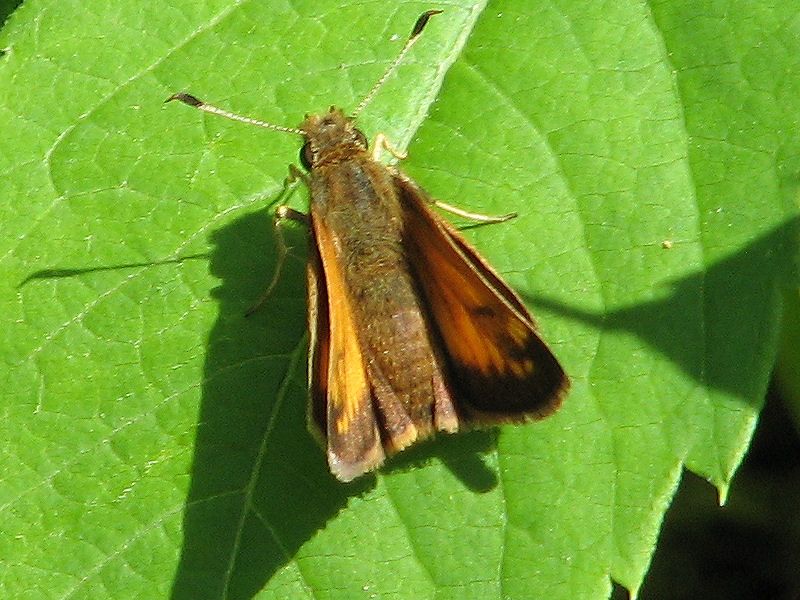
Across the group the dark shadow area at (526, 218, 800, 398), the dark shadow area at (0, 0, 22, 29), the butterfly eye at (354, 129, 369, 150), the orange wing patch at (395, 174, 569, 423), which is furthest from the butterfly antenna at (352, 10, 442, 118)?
the dark shadow area at (0, 0, 22, 29)

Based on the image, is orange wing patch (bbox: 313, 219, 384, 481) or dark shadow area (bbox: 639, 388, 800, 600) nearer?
orange wing patch (bbox: 313, 219, 384, 481)

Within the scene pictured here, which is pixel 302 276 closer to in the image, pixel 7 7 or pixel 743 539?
pixel 7 7

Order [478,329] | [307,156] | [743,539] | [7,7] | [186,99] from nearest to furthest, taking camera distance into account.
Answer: [478,329] → [186,99] → [307,156] → [7,7] → [743,539]

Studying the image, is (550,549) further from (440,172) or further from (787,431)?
(787,431)

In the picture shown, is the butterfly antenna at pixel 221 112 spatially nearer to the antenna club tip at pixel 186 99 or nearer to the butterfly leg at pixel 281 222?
the antenna club tip at pixel 186 99

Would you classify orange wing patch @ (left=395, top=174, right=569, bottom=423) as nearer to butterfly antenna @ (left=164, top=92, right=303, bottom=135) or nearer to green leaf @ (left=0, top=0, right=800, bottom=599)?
green leaf @ (left=0, top=0, right=800, bottom=599)

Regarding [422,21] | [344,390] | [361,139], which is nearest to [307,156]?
[361,139]

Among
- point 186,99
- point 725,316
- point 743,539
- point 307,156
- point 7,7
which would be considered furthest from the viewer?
point 743,539
